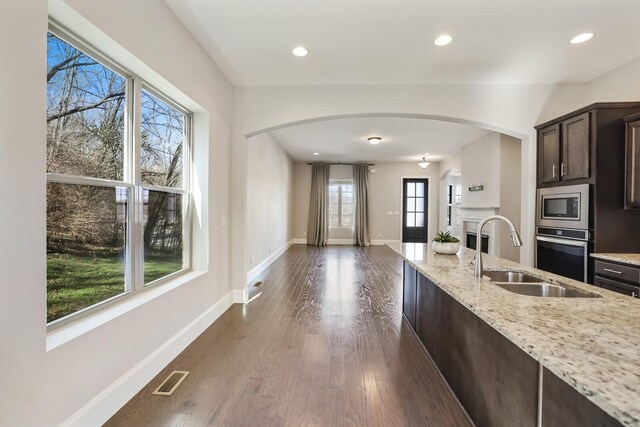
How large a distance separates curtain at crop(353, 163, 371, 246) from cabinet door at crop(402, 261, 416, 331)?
615cm

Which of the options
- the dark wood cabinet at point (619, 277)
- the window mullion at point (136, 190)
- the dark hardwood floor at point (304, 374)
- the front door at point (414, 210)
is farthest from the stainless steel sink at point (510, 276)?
the front door at point (414, 210)

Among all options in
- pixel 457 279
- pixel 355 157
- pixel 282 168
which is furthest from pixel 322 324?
pixel 355 157

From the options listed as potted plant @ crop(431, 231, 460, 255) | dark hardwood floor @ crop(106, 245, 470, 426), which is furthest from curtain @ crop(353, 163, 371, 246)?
potted plant @ crop(431, 231, 460, 255)

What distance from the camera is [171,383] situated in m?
2.04

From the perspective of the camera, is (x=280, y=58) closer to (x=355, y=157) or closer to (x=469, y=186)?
(x=469, y=186)

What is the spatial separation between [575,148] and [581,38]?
3.37 ft

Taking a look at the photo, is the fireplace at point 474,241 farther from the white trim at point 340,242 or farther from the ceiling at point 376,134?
the white trim at point 340,242

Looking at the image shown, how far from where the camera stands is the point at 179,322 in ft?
8.19

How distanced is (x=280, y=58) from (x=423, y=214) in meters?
7.94

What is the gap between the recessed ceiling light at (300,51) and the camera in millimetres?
2866

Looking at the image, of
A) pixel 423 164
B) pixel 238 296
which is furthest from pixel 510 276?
pixel 423 164

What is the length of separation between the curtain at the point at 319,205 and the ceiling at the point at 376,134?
2.04ft

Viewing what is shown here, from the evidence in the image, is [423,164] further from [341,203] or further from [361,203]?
[341,203]

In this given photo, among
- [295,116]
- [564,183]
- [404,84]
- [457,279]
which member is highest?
[404,84]
